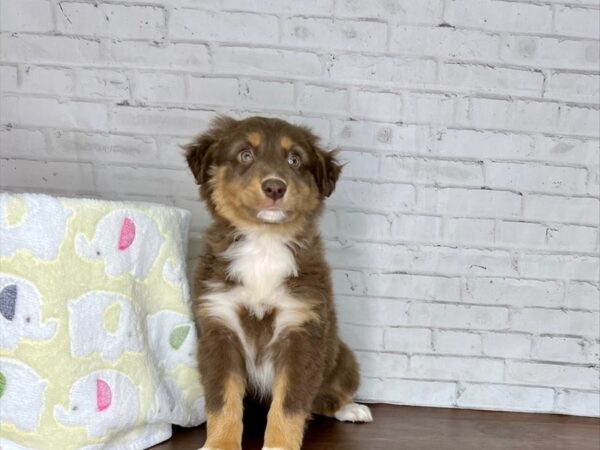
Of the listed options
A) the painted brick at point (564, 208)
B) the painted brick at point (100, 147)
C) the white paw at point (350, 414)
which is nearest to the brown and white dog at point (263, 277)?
the white paw at point (350, 414)

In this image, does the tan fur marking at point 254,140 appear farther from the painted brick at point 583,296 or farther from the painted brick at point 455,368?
the painted brick at point 583,296

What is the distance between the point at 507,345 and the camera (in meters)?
2.64

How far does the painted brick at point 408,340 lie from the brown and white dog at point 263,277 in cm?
58

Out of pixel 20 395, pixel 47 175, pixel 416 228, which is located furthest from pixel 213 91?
pixel 20 395

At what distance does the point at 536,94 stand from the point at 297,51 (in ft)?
3.35

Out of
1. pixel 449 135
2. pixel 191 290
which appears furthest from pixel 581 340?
pixel 191 290

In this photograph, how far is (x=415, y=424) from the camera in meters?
2.44

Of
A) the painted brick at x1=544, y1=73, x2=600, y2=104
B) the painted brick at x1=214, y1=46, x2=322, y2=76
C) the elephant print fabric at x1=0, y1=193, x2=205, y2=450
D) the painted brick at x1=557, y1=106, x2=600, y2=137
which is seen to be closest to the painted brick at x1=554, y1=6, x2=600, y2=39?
the painted brick at x1=544, y1=73, x2=600, y2=104

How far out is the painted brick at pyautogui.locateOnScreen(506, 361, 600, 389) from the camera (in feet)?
8.63

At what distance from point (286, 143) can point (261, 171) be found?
163 mm

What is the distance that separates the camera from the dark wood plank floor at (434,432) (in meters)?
2.18

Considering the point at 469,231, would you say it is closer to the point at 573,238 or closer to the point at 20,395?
the point at 573,238

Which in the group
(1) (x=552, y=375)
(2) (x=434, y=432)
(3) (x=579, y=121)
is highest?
(3) (x=579, y=121)

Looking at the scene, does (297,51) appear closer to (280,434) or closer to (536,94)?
(536,94)
